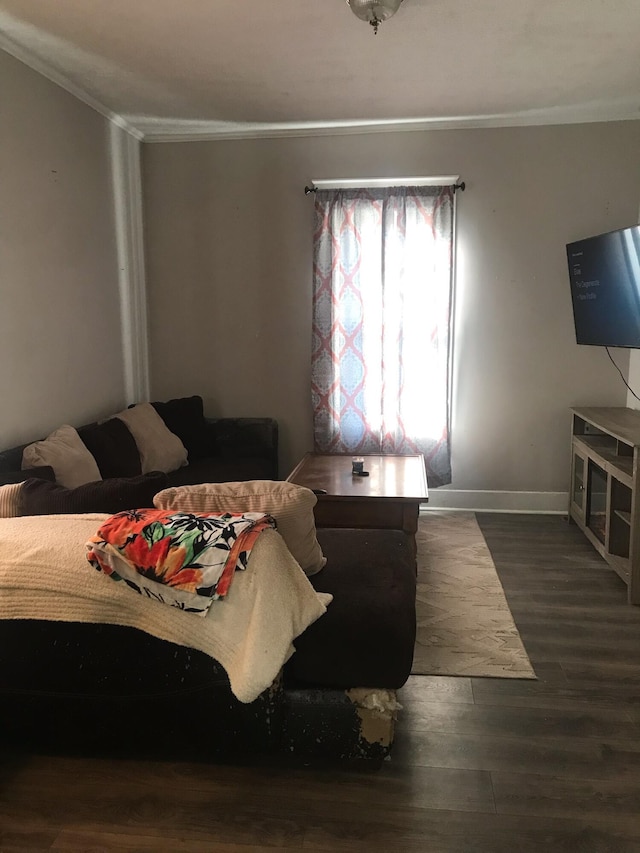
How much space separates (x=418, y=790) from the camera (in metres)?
1.92

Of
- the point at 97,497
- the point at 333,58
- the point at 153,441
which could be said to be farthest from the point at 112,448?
the point at 333,58

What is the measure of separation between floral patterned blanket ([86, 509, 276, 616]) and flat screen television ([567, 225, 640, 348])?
8.81 ft

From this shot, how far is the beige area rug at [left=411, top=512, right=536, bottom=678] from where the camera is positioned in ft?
8.57

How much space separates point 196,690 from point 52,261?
98.3 inches

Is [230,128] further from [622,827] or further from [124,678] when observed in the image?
[622,827]

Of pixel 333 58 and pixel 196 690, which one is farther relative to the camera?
pixel 333 58

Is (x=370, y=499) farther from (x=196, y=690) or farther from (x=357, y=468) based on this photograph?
(x=196, y=690)

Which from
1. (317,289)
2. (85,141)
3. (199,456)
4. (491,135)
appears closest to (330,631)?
(199,456)

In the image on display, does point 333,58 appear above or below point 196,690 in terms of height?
above

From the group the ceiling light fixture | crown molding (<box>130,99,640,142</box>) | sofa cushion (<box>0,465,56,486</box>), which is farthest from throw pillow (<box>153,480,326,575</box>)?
crown molding (<box>130,99,640,142</box>)

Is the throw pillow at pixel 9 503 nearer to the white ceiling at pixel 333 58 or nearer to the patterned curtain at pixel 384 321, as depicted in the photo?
the white ceiling at pixel 333 58

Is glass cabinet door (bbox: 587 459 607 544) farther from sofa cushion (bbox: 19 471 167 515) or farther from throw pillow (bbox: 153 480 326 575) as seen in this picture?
sofa cushion (bbox: 19 471 167 515)

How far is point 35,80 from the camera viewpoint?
3318 mm

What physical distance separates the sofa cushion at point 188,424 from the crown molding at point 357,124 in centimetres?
181
